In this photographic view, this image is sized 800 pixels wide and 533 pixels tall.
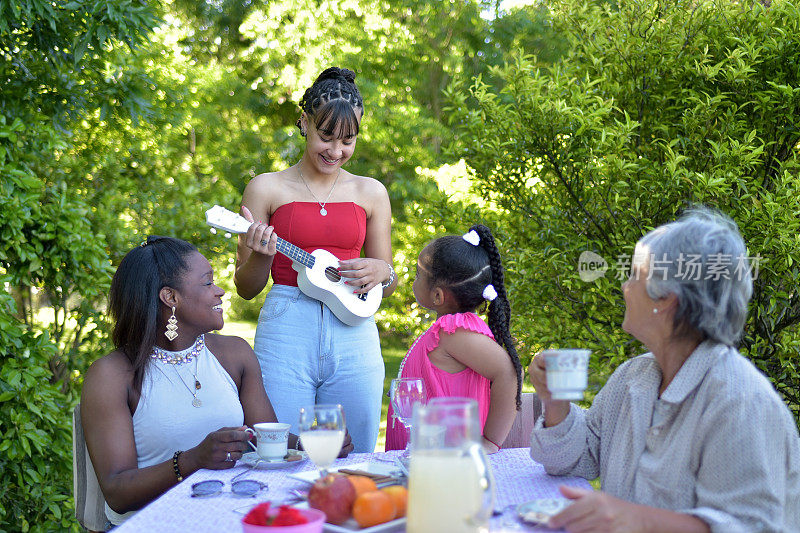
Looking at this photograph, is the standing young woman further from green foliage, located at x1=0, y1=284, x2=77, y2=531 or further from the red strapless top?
green foliage, located at x1=0, y1=284, x2=77, y2=531

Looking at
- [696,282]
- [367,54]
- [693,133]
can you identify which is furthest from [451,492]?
[367,54]

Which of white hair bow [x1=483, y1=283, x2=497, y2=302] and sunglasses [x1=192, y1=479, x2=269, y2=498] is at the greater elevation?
white hair bow [x1=483, y1=283, x2=497, y2=302]

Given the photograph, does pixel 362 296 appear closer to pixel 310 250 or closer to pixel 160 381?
pixel 310 250

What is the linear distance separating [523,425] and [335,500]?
1.59 meters

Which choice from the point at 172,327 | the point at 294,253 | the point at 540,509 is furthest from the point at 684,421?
the point at 294,253

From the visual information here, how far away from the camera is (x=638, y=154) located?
4.15 meters

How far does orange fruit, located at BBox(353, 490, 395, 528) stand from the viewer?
1565 millimetres

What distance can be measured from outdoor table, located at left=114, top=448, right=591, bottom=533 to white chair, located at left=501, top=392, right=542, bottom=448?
677 millimetres

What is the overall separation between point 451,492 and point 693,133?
3.03 meters

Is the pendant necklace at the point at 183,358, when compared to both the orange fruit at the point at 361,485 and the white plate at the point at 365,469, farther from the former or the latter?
the orange fruit at the point at 361,485

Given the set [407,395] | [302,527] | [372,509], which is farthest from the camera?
[407,395]

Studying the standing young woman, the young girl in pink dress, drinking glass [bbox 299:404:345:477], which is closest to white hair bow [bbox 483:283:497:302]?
the young girl in pink dress

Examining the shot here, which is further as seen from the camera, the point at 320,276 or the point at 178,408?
the point at 320,276

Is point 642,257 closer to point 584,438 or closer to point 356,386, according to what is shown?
point 584,438
